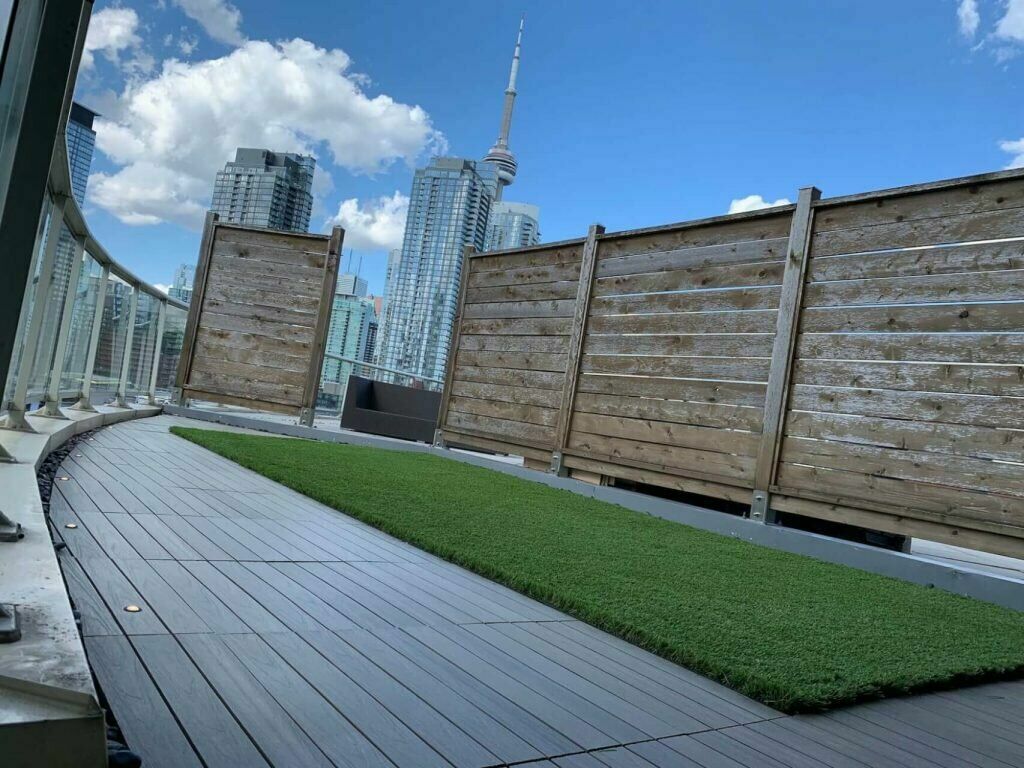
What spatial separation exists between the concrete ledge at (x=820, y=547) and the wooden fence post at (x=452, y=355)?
864 millimetres

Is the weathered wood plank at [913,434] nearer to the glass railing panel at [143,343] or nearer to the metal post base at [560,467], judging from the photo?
the metal post base at [560,467]

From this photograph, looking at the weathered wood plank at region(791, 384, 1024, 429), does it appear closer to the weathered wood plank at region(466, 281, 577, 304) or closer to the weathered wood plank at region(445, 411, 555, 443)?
the weathered wood plank at region(445, 411, 555, 443)

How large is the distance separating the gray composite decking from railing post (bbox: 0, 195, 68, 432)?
1.48m

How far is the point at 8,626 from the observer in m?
1.07

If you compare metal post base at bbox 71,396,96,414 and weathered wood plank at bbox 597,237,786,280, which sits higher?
weathered wood plank at bbox 597,237,786,280

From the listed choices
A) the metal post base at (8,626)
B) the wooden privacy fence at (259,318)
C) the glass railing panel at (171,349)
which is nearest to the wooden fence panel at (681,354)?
the wooden privacy fence at (259,318)

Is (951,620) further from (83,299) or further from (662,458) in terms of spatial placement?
(83,299)

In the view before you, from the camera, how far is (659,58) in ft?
109

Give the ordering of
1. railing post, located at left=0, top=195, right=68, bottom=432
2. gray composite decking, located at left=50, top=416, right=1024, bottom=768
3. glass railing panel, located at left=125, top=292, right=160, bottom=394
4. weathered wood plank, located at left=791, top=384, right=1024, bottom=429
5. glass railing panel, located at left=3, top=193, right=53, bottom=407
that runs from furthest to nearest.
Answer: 1. glass railing panel, located at left=125, top=292, right=160, bottom=394
2. railing post, located at left=0, top=195, right=68, bottom=432
3. weathered wood plank, located at left=791, top=384, right=1024, bottom=429
4. glass railing panel, located at left=3, top=193, right=53, bottom=407
5. gray composite decking, located at left=50, top=416, right=1024, bottom=768

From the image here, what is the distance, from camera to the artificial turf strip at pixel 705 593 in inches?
75.0

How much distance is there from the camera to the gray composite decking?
47.4 inches

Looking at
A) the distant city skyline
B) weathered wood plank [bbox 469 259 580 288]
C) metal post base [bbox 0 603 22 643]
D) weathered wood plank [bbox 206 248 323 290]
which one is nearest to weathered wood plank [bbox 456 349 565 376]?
weathered wood plank [bbox 469 259 580 288]

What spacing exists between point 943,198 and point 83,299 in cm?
535

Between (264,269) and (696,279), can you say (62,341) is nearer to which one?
(264,269)
